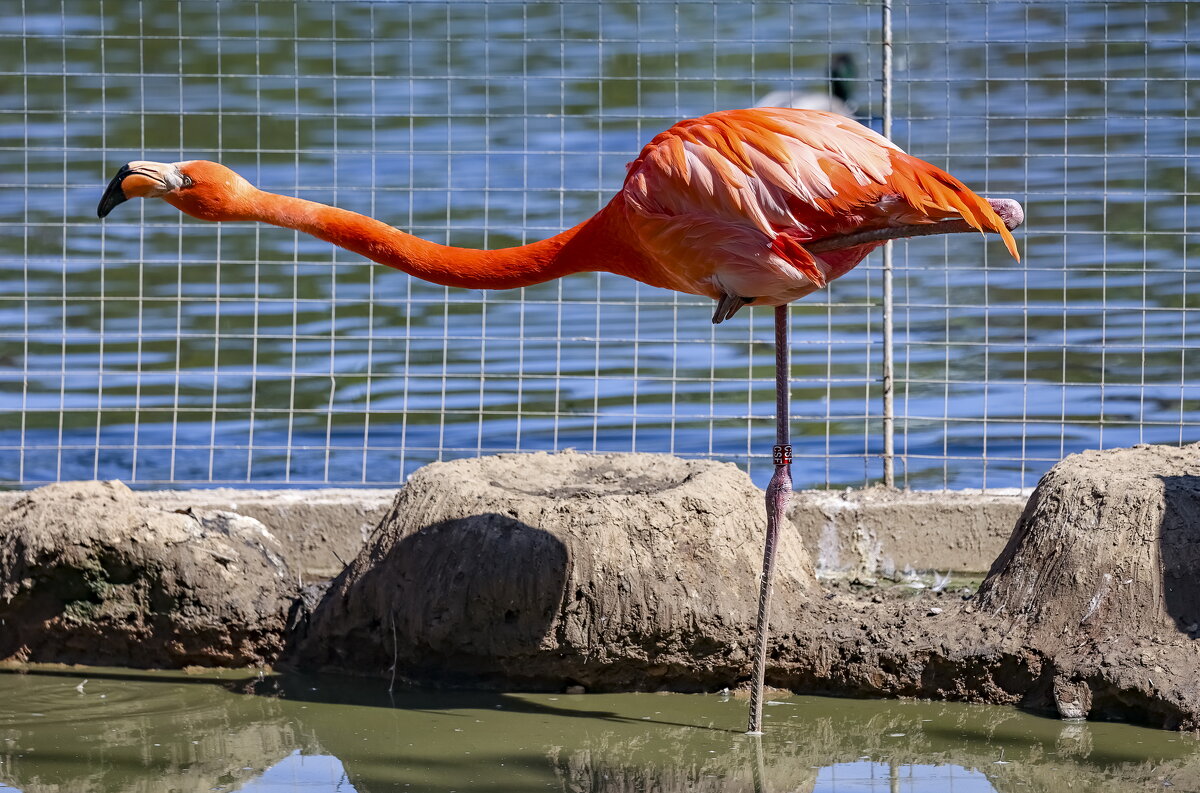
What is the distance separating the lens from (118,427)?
26.3 feet

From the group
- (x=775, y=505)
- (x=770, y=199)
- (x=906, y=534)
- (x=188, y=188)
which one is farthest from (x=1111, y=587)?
(x=188, y=188)

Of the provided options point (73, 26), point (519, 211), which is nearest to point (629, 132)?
point (519, 211)

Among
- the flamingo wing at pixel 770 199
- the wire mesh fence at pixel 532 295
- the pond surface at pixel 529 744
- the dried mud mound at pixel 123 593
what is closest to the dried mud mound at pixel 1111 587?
the pond surface at pixel 529 744

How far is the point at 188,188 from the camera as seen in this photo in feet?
14.9

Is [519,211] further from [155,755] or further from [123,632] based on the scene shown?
[155,755]

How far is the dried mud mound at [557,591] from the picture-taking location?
4883 millimetres

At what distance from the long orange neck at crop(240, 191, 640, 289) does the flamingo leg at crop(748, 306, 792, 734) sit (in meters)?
0.57

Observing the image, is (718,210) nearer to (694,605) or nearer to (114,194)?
(694,605)

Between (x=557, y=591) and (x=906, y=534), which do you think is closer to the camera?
(x=557, y=591)

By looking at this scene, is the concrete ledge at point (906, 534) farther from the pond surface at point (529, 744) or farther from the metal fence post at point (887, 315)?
the pond surface at point (529, 744)

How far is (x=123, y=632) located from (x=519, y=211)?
704 cm

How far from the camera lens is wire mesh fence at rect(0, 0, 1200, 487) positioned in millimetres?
Answer: 6312

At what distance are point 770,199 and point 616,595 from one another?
150cm

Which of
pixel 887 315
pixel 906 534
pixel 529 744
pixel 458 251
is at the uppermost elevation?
pixel 458 251
